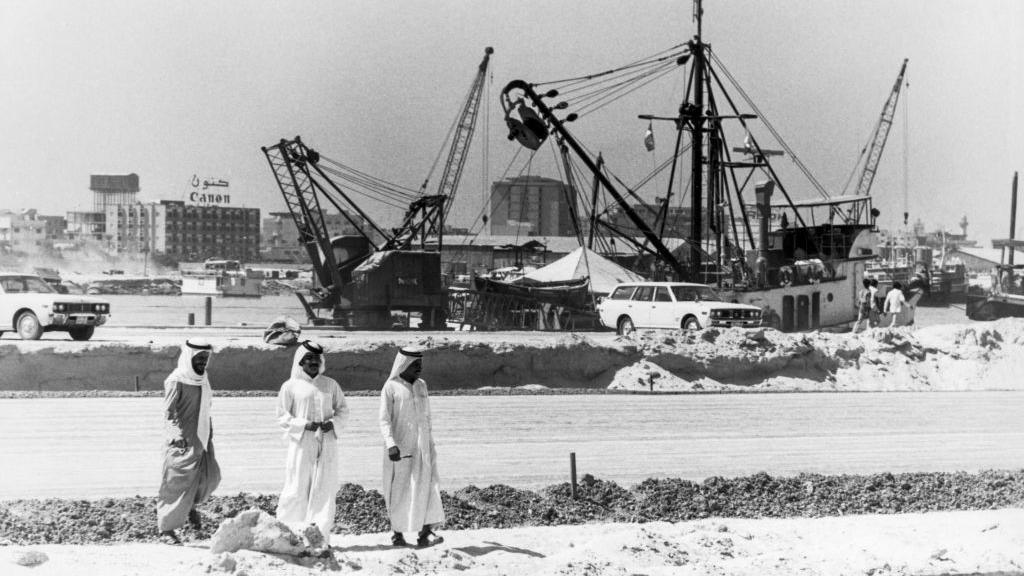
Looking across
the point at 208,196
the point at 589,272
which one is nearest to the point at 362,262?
the point at 589,272

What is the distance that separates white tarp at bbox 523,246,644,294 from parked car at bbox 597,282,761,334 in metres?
10.5

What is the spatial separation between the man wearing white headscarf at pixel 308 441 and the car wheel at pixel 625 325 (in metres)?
20.5

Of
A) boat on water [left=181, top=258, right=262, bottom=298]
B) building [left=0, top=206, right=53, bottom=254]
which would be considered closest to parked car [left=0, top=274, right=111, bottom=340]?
boat on water [left=181, top=258, right=262, bottom=298]

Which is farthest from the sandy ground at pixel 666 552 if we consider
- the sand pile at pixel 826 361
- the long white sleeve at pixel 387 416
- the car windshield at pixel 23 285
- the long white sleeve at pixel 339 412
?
the car windshield at pixel 23 285

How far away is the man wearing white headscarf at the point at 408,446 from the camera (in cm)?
873

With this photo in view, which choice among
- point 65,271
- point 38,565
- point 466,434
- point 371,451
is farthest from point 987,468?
point 65,271

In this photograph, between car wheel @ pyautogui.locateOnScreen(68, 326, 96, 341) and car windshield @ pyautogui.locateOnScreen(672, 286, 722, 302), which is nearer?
car wheel @ pyautogui.locateOnScreen(68, 326, 96, 341)

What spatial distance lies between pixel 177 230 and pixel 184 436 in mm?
116347

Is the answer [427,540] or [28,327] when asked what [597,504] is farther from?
[28,327]

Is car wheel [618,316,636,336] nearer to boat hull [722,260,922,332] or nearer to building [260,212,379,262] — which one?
boat hull [722,260,922,332]

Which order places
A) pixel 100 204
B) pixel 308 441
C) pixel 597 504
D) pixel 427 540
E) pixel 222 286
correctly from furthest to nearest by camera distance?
pixel 100 204 → pixel 222 286 → pixel 597 504 → pixel 427 540 → pixel 308 441

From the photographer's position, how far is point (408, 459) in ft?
28.8

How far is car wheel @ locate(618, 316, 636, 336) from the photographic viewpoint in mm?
28547

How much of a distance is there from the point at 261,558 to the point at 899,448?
10.5 metres
